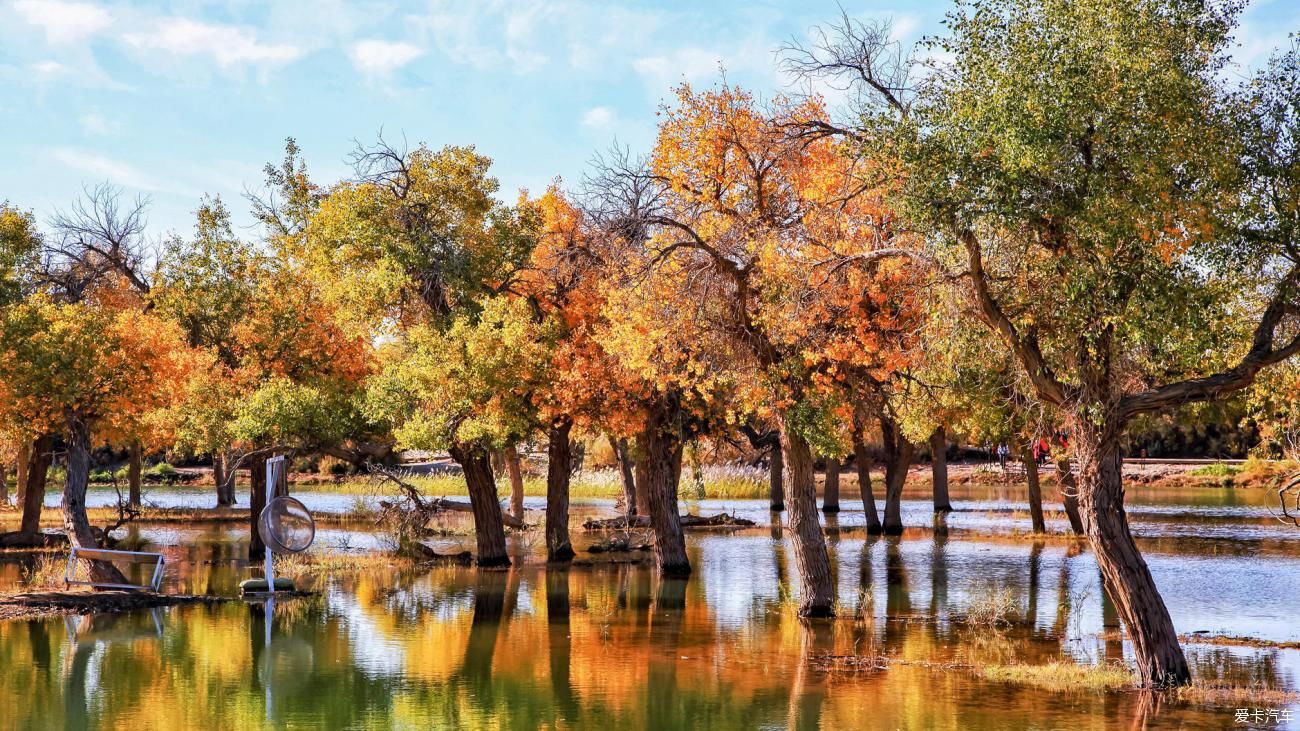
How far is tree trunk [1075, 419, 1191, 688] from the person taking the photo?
1614 centimetres

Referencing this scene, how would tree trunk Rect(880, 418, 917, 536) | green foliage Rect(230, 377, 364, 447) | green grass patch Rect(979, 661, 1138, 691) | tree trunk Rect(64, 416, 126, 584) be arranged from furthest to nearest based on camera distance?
tree trunk Rect(880, 418, 917, 536) < green foliage Rect(230, 377, 364, 447) < tree trunk Rect(64, 416, 126, 584) < green grass patch Rect(979, 661, 1138, 691)

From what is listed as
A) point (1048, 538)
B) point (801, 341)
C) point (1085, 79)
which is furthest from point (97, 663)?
point (1048, 538)

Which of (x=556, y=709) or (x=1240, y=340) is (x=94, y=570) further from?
(x=1240, y=340)

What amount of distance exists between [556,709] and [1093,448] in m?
7.94

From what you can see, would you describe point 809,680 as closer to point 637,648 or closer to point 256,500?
point 637,648

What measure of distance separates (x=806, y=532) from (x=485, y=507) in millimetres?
12297

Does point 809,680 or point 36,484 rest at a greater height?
point 36,484

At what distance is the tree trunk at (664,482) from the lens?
29.2 m

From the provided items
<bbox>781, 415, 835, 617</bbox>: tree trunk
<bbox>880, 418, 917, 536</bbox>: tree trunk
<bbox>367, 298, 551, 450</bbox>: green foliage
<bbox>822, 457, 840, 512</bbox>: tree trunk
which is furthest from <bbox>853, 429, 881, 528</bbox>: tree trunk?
<bbox>781, 415, 835, 617</bbox>: tree trunk

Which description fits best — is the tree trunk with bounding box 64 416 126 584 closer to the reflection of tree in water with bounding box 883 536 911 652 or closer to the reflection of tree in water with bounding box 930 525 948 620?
the reflection of tree in water with bounding box 883 536 911 652

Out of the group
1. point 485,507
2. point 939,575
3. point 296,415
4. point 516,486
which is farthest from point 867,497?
point 296,415

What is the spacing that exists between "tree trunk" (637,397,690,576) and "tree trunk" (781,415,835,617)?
230 inches

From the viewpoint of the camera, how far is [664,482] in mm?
30266

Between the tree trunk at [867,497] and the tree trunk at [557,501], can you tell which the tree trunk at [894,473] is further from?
the tree trunk at [557,501]
